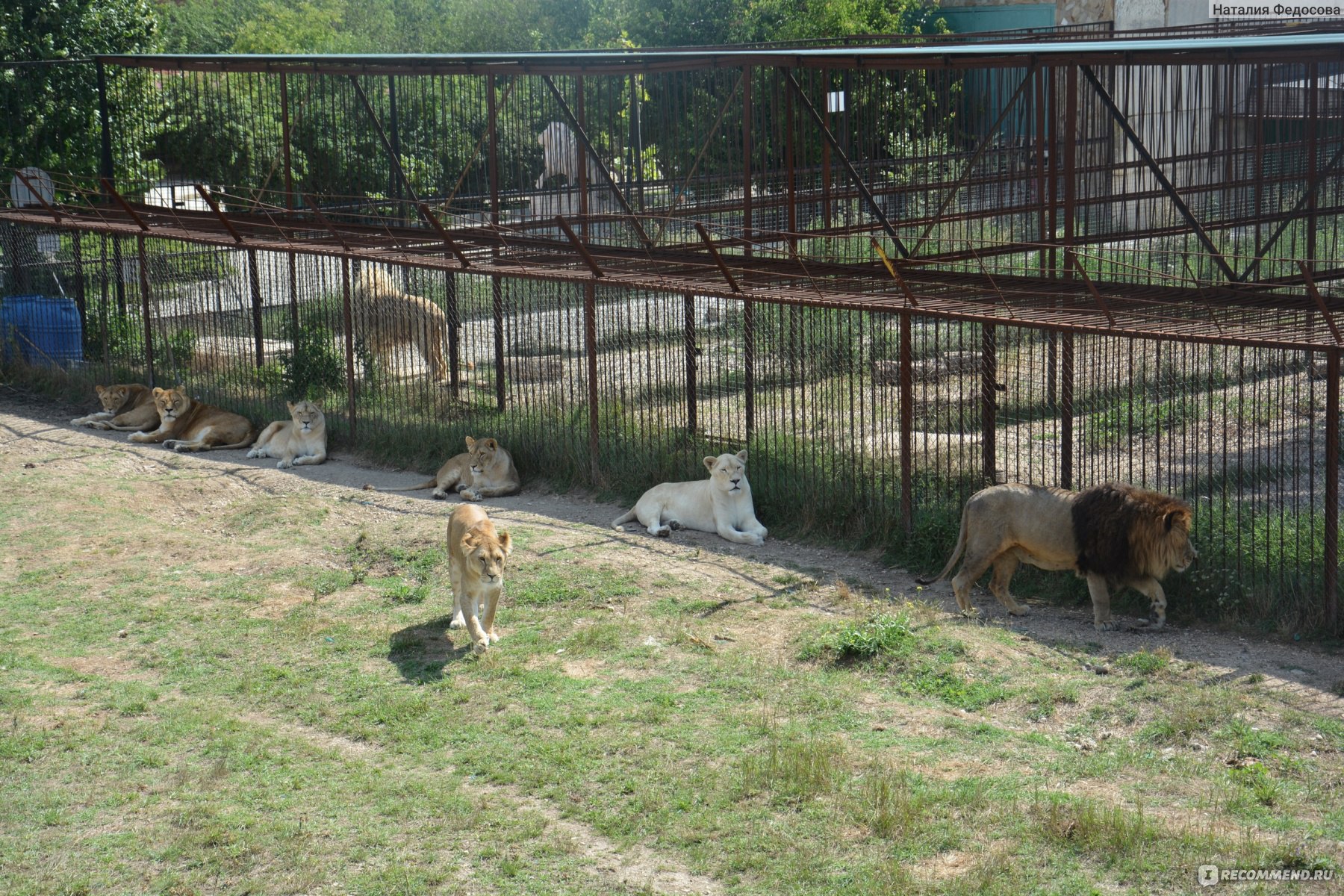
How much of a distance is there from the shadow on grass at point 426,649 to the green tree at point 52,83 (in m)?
16.7

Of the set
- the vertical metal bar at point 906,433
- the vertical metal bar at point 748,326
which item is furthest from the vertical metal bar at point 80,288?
the vertical metal bar at point 906,433

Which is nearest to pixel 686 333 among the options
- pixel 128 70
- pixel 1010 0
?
pixel 128 70

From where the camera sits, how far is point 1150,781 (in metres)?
7.70

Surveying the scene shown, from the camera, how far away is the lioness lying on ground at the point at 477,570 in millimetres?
10172

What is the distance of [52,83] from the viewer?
2464 centimetres

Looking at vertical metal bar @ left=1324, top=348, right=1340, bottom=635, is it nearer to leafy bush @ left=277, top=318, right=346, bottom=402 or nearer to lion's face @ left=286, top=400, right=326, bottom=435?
lion's face @ left=286, top=400, right=326, bottom=435

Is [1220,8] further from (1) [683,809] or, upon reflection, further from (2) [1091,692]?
(1) [683,809]

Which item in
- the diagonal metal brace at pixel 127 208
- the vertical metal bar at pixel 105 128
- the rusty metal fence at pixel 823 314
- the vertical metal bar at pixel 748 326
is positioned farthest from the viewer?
the vertical metal bar at pixel 105 128

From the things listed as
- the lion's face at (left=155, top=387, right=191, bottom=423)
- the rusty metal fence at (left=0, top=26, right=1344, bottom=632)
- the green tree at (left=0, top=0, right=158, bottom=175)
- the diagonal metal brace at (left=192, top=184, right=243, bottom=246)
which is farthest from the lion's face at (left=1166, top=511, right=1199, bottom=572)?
the green tree at (left=0, top=0, right=158, bottom=175)

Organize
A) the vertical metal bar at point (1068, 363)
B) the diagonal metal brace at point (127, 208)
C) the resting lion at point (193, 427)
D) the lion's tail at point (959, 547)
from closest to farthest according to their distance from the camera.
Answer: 1. the lion's tail at point (959, 547)
2. the vertical metal bar at point (1068, 363)
3. the resting lion at point (193, 427)
4. the diagonal metal brace at point (127, 208)

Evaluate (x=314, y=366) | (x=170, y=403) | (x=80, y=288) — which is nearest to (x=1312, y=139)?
(x=314, y=366)

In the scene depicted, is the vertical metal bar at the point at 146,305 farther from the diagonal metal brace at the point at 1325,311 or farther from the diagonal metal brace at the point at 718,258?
the diagonal metal brace at the point at 1325,311

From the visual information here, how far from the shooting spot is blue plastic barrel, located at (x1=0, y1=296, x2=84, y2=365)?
832 inches

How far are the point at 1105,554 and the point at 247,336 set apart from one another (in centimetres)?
1364
